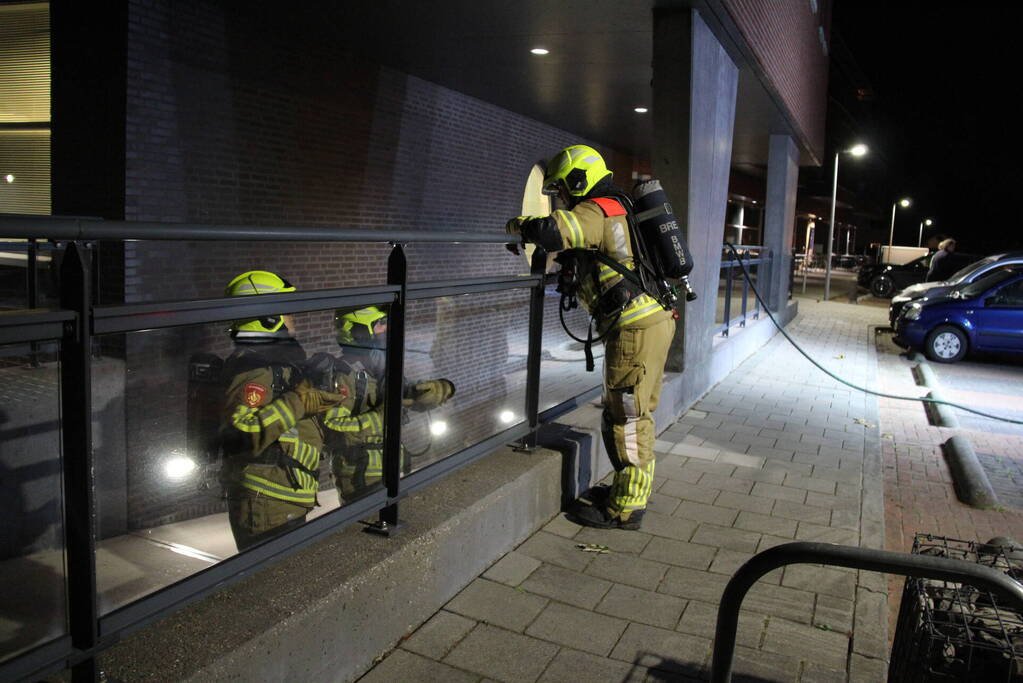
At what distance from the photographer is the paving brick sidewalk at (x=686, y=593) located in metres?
3.21

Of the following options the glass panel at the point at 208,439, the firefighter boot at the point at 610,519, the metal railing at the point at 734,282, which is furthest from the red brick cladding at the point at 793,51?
the glass panel at the point at 208,439

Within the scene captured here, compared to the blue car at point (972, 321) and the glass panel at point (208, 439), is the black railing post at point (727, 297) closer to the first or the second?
the blue car at point (972, 321)

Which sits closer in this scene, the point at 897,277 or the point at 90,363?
the point at 90,363

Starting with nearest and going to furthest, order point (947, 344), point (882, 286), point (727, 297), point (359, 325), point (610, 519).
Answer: point (359, 325), point (610, 519), point (727, 297), point (947, 344), point (882, 286)

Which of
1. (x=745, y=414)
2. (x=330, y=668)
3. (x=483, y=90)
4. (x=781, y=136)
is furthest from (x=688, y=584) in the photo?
(x=781, y=136)

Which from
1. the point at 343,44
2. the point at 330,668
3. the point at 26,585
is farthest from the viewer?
the point at 343,44

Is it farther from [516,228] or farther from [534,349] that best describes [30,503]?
[534,349]

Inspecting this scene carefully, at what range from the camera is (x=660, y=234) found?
14.8ft

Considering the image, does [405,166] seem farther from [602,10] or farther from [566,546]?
[566,546]

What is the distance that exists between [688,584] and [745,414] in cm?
426

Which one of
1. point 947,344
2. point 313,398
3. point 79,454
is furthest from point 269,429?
point 947,344

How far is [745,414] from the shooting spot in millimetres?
7969

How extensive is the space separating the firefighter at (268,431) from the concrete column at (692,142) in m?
4.95

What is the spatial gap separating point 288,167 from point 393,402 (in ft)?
19.2
